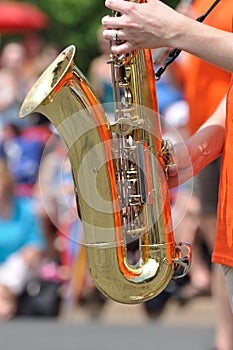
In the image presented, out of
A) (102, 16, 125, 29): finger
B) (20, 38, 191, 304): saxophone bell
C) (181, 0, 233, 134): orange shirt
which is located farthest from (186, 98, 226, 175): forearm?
(181, 0, 233, 134): orange shirt

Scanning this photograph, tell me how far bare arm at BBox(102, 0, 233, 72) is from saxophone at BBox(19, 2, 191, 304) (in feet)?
0.72

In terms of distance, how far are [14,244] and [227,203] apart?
370cm

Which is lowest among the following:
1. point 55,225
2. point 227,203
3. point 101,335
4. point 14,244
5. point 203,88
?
point 101,335

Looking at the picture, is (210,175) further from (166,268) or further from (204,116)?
(166,268)

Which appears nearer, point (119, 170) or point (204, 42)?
point (204, 42)

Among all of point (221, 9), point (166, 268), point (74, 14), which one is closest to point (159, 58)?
point (221, 9)

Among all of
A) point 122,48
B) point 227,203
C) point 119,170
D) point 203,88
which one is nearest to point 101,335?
point 203,88

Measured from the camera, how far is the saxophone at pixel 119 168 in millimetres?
2383

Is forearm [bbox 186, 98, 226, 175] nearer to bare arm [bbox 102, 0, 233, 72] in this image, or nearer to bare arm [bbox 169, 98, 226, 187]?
bare arm [bbox 169, 98, 226, 187]

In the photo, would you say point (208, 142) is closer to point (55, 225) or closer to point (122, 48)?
point (122, 48)

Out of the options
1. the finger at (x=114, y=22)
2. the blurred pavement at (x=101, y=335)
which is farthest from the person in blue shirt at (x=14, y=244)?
the finger at (x=114, y=22)

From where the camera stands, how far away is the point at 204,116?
11.5 ft

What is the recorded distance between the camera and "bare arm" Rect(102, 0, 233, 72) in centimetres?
212

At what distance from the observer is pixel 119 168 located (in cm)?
244
